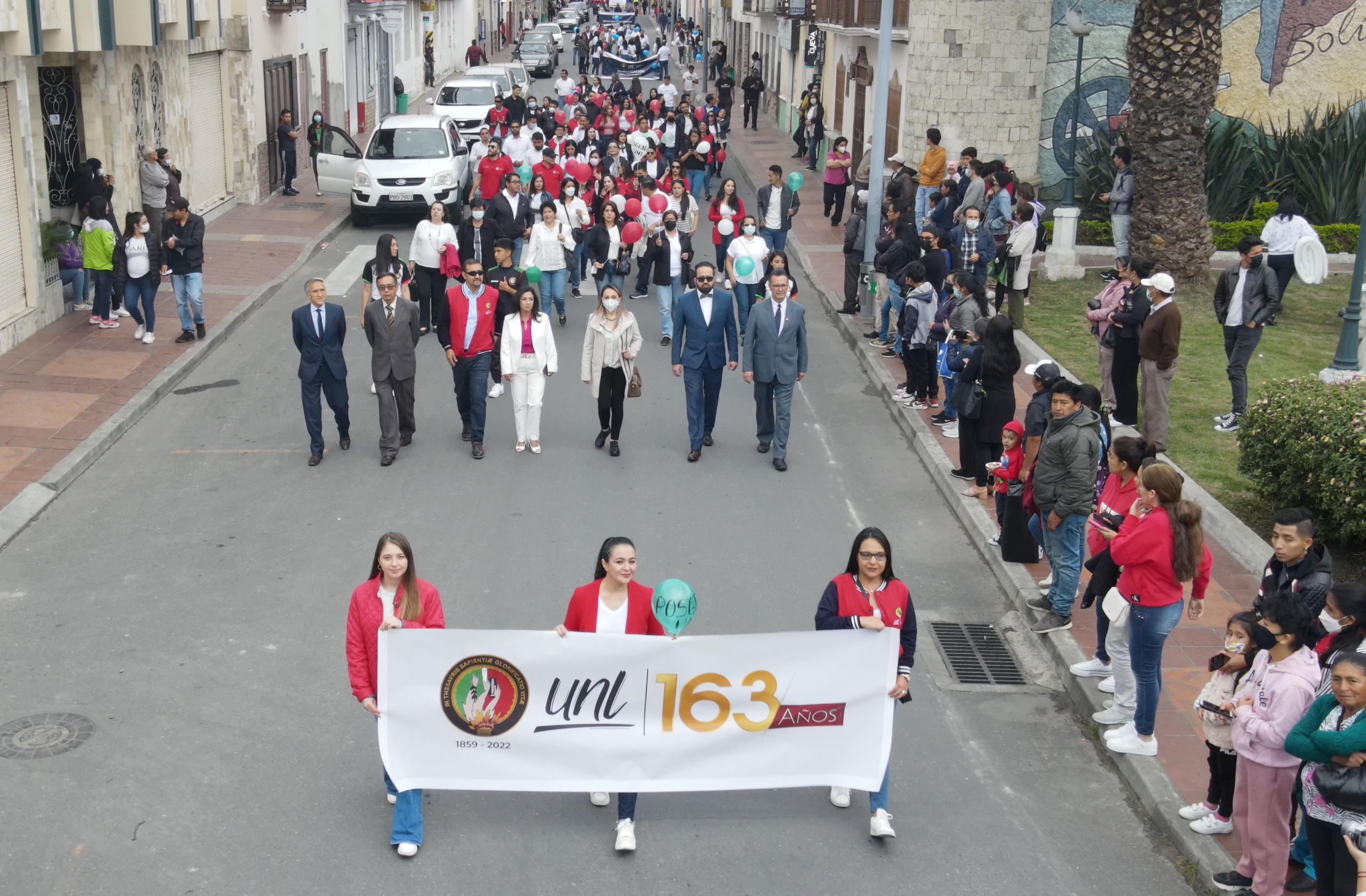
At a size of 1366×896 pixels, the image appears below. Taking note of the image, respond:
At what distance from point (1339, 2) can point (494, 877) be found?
21.9 metres

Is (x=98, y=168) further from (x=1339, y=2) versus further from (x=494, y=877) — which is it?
(x=1339, y=2)

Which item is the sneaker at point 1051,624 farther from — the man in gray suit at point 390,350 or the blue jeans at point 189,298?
the blue jeans at point 189,298

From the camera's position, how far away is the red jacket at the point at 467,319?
12938mm

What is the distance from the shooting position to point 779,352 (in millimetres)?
12602

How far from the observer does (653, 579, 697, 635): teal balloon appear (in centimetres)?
659

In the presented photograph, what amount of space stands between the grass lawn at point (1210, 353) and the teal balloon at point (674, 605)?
252 inches

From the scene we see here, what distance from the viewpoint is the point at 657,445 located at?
13.4 metres

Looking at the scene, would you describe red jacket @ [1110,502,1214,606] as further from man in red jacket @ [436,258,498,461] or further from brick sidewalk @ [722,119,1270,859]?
man in red jacket @ [436,258,498,461]

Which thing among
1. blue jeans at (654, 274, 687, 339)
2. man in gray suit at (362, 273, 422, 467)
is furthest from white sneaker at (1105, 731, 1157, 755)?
blue jeans at (654, 274, 687, 339)

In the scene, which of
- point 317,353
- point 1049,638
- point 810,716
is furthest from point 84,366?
point 810,716

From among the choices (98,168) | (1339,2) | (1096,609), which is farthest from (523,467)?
(1339,2)

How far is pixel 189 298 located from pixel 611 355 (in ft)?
20.6

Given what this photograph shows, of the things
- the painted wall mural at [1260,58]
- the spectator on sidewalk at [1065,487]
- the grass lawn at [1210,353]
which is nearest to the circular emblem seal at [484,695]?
the spectator on sidewalk at [1065,487]

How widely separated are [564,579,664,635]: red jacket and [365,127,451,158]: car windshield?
2058 cm
